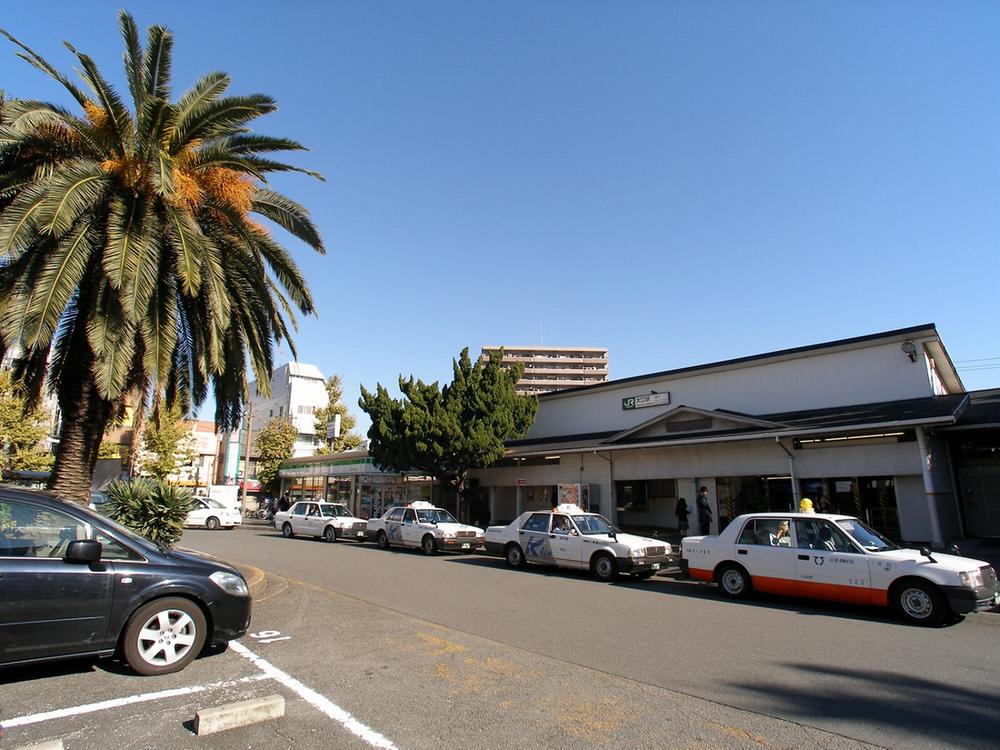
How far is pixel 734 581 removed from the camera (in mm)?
10984

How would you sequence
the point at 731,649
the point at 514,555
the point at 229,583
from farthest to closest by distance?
the point at 514,555, the point at 731,649, the point at 229,583

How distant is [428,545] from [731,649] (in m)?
13.8

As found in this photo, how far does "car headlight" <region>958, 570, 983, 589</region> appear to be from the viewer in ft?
27.5

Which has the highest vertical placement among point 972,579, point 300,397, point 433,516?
point 300,397

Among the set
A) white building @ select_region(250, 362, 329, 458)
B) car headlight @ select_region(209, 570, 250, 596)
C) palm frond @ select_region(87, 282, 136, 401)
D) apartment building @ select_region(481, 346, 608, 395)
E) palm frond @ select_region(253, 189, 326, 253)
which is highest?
apartment building @ select_region(481, 346, 608, 395)

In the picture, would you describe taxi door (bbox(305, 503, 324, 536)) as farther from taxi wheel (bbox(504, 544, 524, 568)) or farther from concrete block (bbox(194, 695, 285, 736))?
concrete block (bbox(194, 695, 285, 736))

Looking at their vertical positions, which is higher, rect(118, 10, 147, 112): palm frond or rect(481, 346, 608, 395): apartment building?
rect(481, 346, 608, 395): apartment building

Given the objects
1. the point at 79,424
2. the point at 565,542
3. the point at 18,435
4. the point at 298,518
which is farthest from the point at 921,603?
the point at 18,435

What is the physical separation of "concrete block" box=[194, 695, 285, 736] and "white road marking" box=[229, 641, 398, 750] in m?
0.40

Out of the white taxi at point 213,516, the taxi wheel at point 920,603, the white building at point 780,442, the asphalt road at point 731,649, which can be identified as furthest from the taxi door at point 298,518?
the taxi wheel at point 920,603

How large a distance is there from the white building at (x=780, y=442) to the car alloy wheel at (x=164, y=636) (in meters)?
15.8

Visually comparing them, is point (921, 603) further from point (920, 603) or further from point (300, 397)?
point (300, 397)

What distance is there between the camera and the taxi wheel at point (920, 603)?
335 inches

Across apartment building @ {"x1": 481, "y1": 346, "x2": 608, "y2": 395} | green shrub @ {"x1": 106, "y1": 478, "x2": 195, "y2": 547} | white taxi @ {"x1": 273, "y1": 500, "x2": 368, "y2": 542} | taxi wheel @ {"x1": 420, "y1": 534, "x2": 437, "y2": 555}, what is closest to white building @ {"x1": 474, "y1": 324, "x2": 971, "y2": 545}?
taxi wheel @ {"x1": 420, "y1": 534, "x2": 437, "y2": 555}
